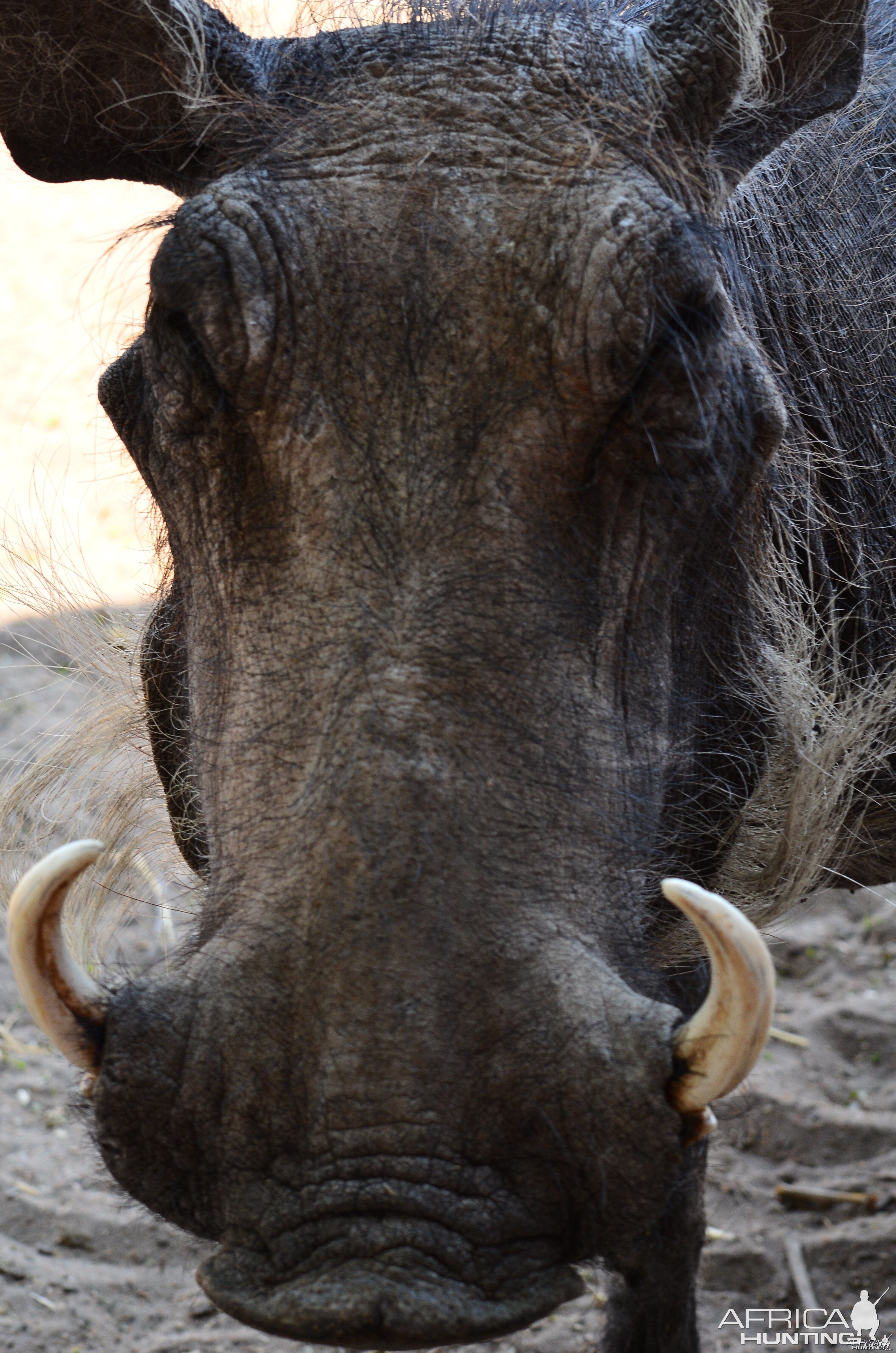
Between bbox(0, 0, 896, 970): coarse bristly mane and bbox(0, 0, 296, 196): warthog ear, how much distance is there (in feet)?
0.12

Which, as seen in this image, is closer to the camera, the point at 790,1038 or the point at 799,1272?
the point at 799,1272

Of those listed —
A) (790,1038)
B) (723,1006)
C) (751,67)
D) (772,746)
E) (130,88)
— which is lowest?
(790,1038)

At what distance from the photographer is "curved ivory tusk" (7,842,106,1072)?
161cm

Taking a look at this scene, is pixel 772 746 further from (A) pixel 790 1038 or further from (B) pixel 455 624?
(A) pixel 790 1038

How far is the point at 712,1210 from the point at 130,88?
299cm

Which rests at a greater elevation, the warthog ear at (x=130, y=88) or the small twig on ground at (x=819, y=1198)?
the warthog ear at (x=130, y=88)

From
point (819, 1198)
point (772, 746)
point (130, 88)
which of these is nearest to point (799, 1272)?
point (819, 1198)

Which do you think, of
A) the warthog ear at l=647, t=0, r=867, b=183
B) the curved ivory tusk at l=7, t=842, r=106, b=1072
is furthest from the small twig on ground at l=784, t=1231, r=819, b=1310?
the warthog ear at l=647, t=0, r=867, b=183

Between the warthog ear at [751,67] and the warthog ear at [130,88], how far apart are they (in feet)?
2.02

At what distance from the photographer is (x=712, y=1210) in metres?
3.59

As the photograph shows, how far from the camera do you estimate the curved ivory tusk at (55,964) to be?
161 centimetres

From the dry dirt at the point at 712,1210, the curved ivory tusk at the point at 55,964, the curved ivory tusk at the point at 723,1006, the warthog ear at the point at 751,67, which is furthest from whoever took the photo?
the dry dirt at the point at 712,1210

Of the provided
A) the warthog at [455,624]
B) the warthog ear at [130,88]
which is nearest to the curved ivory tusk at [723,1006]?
the warthog at [455,624]

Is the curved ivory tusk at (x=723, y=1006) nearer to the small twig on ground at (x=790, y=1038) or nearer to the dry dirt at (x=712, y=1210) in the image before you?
the dry dirt at (x=712, y=1210)
